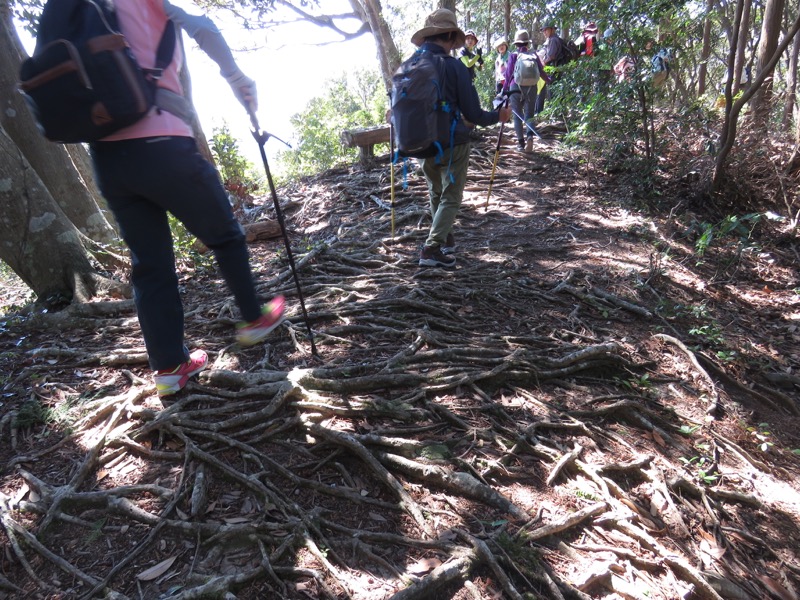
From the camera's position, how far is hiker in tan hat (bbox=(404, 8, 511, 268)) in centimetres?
398

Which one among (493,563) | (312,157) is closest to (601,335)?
(493,563)

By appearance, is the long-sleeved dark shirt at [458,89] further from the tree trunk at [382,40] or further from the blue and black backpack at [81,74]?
the tree trunk at [382,40]

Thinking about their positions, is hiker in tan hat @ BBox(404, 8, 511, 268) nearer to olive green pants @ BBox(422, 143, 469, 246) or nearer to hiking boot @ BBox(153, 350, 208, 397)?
olive green pants @ BBox(422, 143, 469, 246)

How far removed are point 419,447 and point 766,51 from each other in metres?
7.54

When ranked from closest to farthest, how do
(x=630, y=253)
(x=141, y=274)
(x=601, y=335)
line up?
1. (x=141, y=274)
2. (x=601, y=335)
3. (x=630, y=253)

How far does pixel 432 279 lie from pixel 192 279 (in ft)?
8.39

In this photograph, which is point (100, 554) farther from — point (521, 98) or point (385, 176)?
point (521, 98)

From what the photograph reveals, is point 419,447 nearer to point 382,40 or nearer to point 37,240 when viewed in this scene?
point 37,240

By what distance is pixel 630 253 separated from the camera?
536 centimetres

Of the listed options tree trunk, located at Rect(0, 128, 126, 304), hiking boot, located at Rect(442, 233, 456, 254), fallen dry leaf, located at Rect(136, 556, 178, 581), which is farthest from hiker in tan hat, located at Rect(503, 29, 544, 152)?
fallen dry leaf, located at Rect(136, 556, 178, 581)

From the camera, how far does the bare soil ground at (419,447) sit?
5.93 feet

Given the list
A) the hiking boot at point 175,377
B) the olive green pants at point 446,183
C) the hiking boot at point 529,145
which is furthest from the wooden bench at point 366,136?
the hiking boot at point 175,377

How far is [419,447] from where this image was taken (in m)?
2.31

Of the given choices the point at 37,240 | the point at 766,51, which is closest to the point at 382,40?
the point at 766,51
